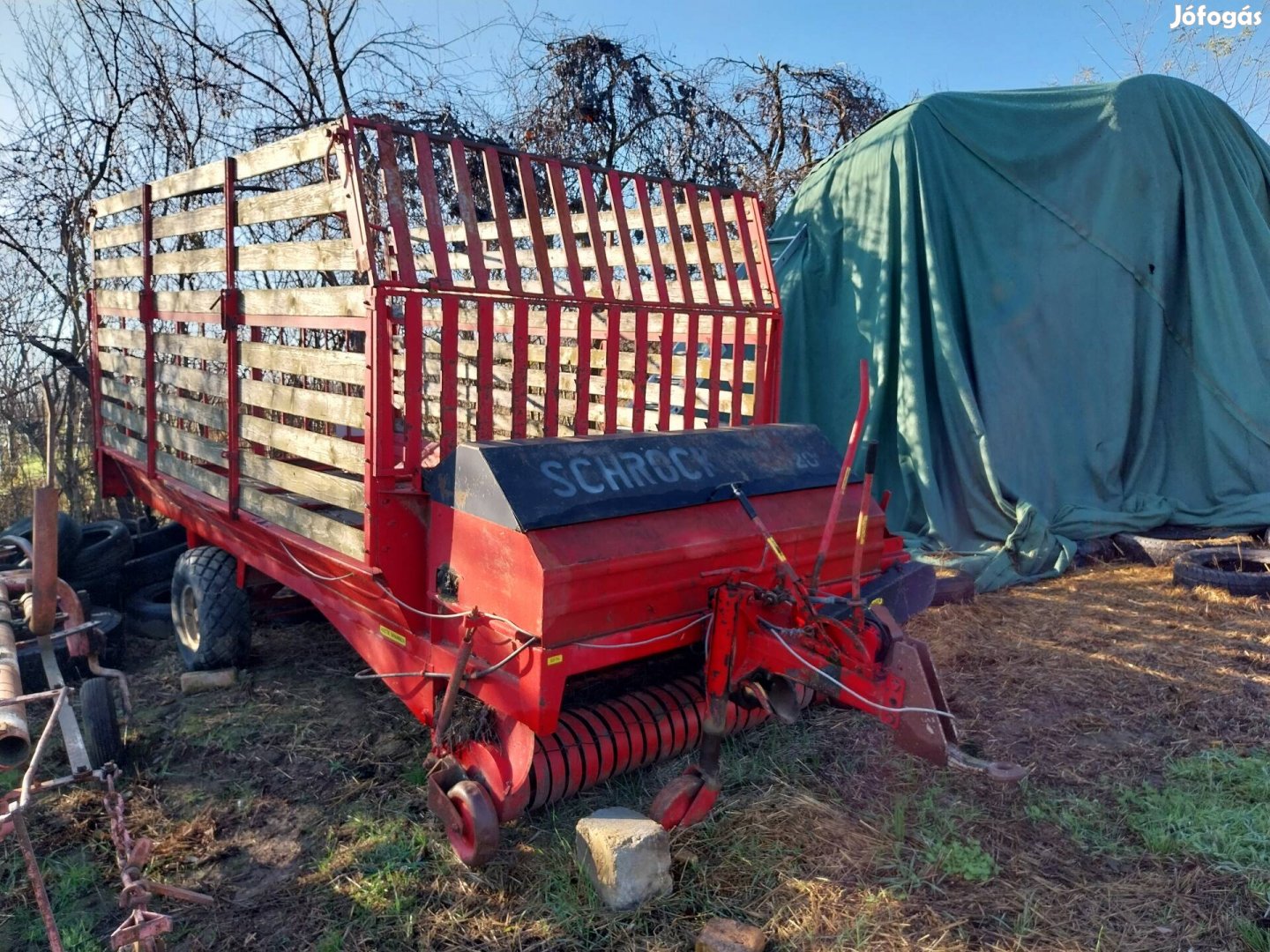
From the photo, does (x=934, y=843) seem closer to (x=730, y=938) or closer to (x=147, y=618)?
(x=730, y=938)

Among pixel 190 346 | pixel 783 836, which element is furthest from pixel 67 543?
pixel 783 836

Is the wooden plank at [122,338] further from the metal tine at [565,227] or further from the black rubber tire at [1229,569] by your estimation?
the black rubber tire at [1229,569]

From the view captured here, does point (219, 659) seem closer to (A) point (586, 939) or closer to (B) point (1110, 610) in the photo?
(A) point (586, 939)

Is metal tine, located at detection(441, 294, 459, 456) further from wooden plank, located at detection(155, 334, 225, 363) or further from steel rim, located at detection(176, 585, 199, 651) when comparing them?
steel rim, located at detection(176, 585, 199, 651)

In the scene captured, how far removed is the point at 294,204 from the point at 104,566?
3.38 m

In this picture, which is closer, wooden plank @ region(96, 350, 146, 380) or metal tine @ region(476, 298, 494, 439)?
metal tine @ region(476, 298, 494, 439)

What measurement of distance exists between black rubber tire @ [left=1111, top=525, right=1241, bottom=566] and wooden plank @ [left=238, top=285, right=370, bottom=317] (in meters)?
6.18

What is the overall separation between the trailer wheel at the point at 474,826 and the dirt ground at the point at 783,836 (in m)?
0.13

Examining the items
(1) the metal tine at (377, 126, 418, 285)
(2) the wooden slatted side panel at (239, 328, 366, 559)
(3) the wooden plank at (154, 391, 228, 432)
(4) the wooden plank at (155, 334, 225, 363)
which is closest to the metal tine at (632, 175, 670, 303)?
(1) the metal tine at (377, 126, 418, 285)

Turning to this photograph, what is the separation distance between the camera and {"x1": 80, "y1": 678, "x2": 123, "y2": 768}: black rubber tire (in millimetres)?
3955

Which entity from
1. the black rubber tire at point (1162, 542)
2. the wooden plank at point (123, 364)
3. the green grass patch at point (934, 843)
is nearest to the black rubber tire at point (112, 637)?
the wooden plank at point (123, 364)

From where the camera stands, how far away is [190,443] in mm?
5020

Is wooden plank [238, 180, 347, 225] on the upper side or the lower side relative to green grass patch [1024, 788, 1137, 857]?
upper

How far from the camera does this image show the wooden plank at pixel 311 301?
3438mm
